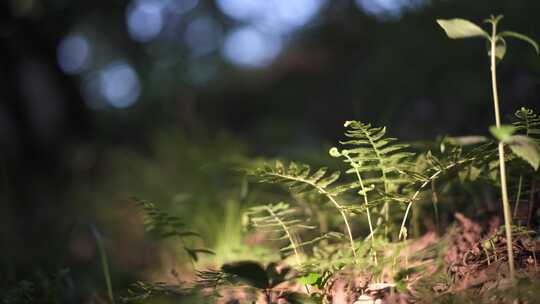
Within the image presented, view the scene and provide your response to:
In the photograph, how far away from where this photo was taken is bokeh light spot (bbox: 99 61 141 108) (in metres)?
9.34

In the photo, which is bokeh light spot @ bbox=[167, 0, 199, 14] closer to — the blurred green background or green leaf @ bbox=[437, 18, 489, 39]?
the blurred green background

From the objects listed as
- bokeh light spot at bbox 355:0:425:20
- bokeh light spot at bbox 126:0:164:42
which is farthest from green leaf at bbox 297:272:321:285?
bokeh light spot at bbox 126:0:164:42

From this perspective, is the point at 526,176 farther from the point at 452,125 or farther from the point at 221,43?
the point at 221,43

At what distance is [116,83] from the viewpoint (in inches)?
395

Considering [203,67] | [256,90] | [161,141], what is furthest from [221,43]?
[161,141]

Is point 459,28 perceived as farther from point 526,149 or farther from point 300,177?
point 300,177

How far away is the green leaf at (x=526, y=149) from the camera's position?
70 centimetres

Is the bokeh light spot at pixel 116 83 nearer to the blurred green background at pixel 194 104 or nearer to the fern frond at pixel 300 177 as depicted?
the blurred green background at pixel 194 104

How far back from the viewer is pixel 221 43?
318 inches

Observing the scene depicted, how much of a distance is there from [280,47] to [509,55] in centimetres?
688

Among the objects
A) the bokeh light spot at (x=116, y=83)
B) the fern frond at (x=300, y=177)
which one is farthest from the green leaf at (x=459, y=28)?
the bokeh light spot at (x=116, y=83)

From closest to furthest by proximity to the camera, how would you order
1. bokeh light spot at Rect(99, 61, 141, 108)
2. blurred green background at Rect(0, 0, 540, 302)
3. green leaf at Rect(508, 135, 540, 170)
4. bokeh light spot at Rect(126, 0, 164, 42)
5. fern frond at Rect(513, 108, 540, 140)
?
green leaf at Rect(508, 135, 540, 170)
fern frond at Rect(513, 108, 540, 140)
blurred green background at Rect(0, 0, 540, 302)
bokeh light spot at Rect(126, 0, 164, 42)
bokeh light spot at Rect(99, 61, 141, 108)

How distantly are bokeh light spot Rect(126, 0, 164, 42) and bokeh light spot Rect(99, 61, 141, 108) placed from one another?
2076 millimetres

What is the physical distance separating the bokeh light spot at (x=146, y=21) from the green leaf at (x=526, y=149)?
658 cm
